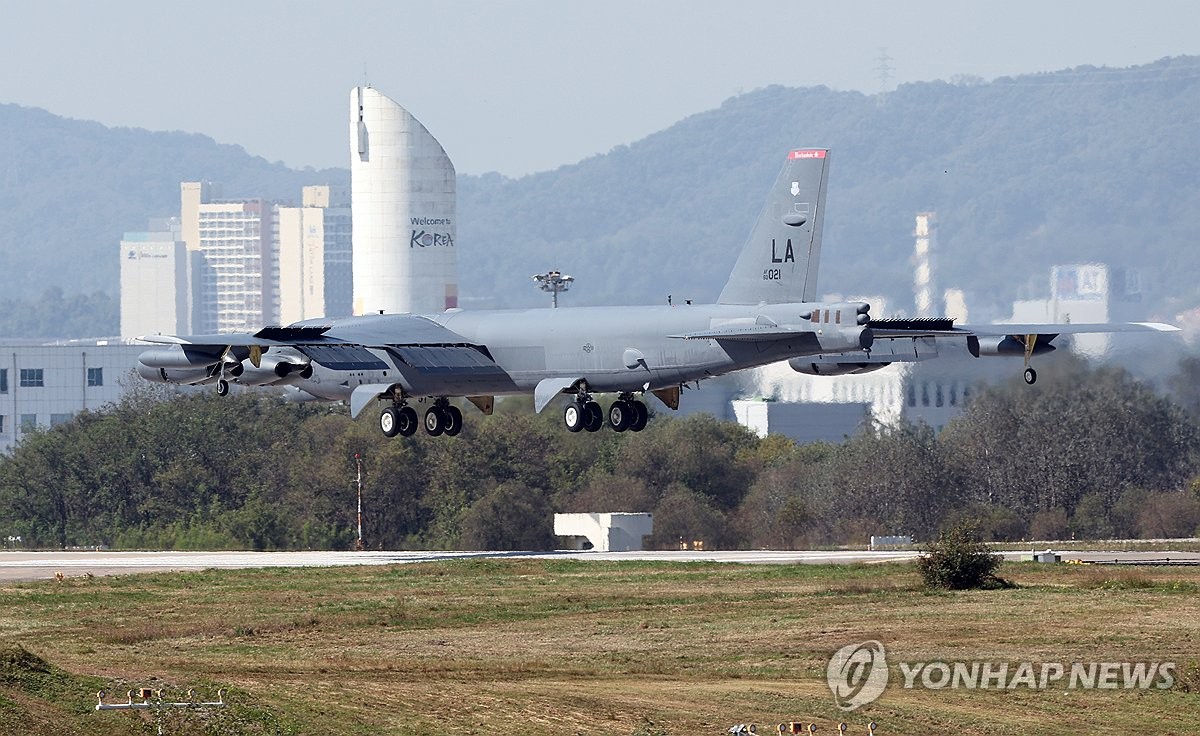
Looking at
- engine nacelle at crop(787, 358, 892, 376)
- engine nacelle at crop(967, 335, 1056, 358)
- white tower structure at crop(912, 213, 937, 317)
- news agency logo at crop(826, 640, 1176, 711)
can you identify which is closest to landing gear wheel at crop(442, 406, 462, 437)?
engine nacelle at crop(787, 358, 892, 376)

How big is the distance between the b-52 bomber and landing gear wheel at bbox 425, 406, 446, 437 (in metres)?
0.07

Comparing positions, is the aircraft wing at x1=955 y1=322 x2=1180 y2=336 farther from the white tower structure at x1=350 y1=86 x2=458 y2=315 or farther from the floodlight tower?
the white tower structure at x1=350 y1=86 x2=458 y2=315

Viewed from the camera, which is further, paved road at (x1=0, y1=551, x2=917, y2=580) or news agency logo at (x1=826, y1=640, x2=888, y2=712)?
paved road at (x1=0, y1=551, x2=917, y2=580)

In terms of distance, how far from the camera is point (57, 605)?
5331 centimetres

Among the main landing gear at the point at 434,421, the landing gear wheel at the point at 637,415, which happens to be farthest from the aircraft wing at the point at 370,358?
the landing gear wheel at the point at 637,415

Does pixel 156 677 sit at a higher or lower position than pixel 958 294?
lower

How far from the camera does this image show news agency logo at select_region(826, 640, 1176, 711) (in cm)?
3722

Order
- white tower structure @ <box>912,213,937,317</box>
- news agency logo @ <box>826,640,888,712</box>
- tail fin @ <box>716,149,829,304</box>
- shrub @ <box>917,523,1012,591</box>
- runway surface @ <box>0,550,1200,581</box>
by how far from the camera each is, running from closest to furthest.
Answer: news agency logo @ <box>826,640,888,712</box> < shrub @ <box>917,523,1012,591</box> < tail fin @ <box>716,149,829,304</box> < runway surface @ <box>0,550,1200,581</box> < white tower structure @ <box>912,213,937,317</box>

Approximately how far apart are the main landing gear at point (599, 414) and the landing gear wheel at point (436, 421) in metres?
7.65

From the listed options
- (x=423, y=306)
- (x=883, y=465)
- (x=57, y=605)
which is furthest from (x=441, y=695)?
(x=423, y=306)

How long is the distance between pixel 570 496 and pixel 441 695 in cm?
8544

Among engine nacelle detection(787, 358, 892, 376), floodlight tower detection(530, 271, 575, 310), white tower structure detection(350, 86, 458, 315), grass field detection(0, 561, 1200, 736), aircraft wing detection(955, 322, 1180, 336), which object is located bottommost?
grass field detection(0, 561, 1200, 736)

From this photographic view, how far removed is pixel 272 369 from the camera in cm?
7312

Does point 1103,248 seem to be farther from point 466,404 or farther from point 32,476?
point 32,476
